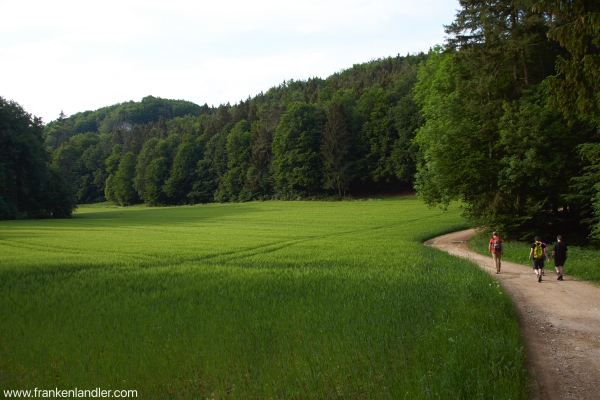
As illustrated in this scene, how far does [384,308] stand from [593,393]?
4.62m

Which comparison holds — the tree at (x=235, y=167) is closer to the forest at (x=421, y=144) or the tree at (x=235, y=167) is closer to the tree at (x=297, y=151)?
the forest at (x=421, y=144)

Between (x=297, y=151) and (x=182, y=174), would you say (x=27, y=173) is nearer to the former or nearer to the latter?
(x=182, y=174)

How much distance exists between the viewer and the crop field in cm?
651

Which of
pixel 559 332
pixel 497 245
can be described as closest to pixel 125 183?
pixel 497 245

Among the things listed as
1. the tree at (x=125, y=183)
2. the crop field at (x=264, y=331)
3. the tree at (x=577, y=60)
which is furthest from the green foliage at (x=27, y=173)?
the tree at (x=577, y=60)

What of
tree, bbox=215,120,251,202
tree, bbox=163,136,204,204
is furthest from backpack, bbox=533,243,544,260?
tree, bbox=163,136,204,204

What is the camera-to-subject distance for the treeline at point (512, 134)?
24109 mm

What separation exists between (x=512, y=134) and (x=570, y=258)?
817 cm

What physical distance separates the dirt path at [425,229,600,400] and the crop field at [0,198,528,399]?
46 centimetres

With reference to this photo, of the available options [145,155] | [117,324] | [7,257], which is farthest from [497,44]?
[145,155]

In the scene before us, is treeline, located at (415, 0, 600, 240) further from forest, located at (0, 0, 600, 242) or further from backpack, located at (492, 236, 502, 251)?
backpack, located at (492, 236, 502, 251)

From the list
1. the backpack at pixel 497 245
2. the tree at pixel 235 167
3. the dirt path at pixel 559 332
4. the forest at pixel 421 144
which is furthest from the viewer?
the tree at pixel 235 167

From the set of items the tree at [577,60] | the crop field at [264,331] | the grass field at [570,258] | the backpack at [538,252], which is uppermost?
the tree at [577,60]

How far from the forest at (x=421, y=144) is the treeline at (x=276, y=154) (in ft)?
1.06
